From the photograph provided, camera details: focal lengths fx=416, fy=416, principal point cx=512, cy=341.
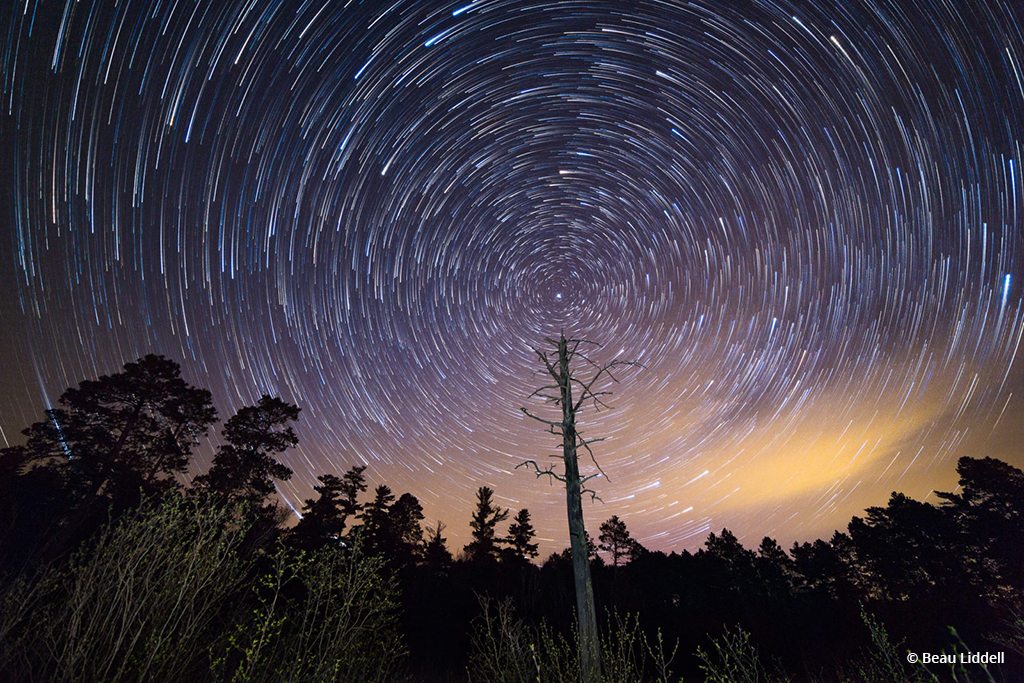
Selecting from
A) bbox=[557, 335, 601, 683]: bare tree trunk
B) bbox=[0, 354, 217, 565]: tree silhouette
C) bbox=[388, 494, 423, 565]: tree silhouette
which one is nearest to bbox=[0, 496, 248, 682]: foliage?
bbox=[557, 335, 601, 683]: bare tree trunk

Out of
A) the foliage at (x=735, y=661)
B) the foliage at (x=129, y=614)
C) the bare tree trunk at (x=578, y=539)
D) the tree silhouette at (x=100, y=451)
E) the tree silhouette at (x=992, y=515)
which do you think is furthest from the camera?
the tree silhouette at (x=992, y=515)

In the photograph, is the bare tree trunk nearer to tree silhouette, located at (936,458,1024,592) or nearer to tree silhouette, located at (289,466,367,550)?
tree silhouette, located at (289,466,367,550)

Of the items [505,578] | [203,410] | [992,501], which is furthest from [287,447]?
[992,501]

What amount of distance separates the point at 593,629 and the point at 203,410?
18.1 metres

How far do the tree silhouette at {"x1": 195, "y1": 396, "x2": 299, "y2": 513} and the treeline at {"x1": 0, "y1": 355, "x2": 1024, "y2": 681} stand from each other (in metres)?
0.07

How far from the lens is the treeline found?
5.07m

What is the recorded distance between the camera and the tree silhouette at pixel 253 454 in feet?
57.6

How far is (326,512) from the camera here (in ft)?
81.5

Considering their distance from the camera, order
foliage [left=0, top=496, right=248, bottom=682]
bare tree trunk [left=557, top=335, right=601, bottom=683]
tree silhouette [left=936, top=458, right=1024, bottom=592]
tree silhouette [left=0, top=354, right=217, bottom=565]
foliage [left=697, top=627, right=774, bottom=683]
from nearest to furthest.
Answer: foliage [left=697, top=627, right=774, bottom=683] → foliage [left=0, top=496, right=248, bottom=682] → bare tree trunk [left=557, top=335, right=601, bottom=683] → tree silhouette [left=0, top=354, right=217, bottom=565] → tree silhouette [left=936, top=458, right=1024, bottom=592]

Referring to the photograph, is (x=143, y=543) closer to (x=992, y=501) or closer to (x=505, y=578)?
(x=505, y=578)

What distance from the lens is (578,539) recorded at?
822 centimetres

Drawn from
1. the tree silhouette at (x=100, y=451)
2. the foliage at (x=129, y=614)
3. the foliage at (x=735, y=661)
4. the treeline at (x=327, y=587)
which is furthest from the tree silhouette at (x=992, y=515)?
the tree silhouette at (x=100, y=451)

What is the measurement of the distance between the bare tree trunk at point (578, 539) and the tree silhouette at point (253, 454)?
14467 mm

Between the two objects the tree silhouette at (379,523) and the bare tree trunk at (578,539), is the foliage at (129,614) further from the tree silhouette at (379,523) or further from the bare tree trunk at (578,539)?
the tree silhouette at (379,523)
